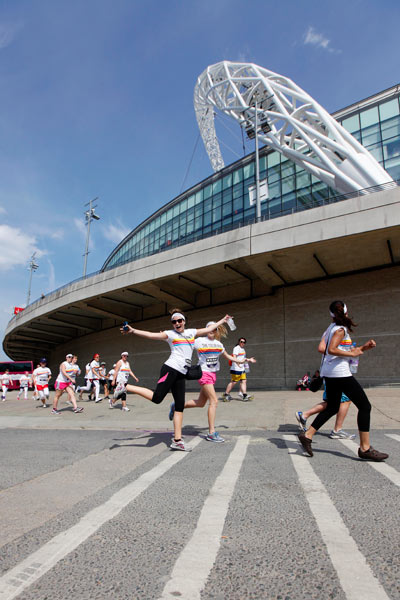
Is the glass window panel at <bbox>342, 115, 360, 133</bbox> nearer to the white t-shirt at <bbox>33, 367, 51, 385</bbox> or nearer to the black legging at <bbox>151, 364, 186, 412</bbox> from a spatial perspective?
the white t-shirt at <bbox>33, 367, 51, 385</bbox>

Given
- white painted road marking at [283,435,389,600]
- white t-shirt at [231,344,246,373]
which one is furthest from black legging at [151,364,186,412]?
white t-shirt at [231,344,246,373]

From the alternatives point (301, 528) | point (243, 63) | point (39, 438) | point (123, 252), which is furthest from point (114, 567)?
point (123, 252)

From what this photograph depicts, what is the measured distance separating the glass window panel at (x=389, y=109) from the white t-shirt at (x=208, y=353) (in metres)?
25.7

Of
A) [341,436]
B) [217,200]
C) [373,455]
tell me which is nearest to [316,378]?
[341,436]

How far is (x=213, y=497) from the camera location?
2.93 meters

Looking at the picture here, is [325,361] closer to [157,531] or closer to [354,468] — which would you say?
[354,468]

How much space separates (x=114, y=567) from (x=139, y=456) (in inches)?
117

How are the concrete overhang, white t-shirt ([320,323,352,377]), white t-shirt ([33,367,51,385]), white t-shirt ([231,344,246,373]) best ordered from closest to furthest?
white t-shirt ([320,323,352,377]) → white t-shirt ([231,344,246,373]) → white t-shirt ([33,367,51,385]) → the concrete overhang

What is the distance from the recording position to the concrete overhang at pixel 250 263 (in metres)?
14.8

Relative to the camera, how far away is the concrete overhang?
14.8m

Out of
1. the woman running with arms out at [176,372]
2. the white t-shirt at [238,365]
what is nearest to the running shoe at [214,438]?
the woman running with arms out at [176,372]

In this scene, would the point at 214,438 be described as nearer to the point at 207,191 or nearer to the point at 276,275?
the point at 276,275

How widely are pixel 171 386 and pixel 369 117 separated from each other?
29.1 m

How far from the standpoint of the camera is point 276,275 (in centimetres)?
1939
